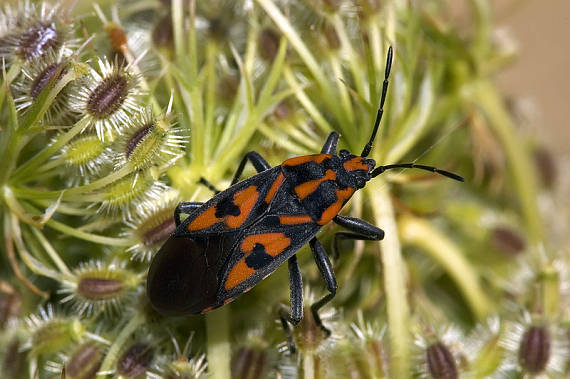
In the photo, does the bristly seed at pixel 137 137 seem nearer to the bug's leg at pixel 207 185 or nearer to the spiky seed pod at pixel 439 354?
the bug's leg at pixel 207 185

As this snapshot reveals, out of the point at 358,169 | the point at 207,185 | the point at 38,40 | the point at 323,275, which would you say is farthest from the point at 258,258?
the point at 38,40

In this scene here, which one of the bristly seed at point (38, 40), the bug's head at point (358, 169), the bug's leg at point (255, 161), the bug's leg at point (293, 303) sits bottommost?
the bug's leg at point (293, 303)

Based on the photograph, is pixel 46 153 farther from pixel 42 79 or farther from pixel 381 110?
pixel 381 110

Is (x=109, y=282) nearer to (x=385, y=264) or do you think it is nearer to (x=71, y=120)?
(x=71, y=120)

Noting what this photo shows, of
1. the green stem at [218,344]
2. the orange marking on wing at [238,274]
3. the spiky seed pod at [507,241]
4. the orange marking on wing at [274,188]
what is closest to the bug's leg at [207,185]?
the orange marking on wing at [274,188]

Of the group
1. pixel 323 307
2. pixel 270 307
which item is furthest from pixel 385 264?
pixel 270 307

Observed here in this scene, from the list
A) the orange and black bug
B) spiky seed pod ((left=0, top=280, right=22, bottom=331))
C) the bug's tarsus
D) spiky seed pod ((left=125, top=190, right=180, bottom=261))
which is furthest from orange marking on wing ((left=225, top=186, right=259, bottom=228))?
spiky seed pod ((left=0, top=280, right=22, bottom=331))
